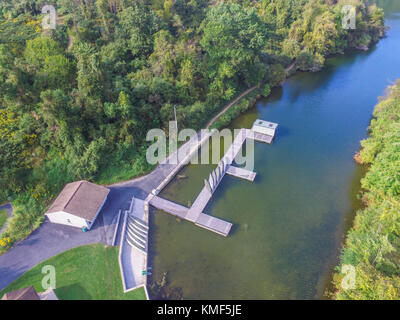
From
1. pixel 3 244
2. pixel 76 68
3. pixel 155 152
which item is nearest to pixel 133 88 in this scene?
pixel 76 68

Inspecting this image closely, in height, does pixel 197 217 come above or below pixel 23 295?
below

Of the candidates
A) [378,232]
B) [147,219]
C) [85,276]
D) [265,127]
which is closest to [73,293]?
[85,276]

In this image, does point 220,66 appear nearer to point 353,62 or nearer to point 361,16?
point 353,62

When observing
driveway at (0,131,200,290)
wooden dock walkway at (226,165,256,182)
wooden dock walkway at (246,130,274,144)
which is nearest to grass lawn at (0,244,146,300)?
driveway at (0,131,200,290)

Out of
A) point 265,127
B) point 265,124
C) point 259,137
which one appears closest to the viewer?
point 259,137

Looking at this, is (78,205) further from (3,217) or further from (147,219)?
(3,217)

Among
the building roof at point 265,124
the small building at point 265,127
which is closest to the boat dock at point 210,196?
the small building at point 265,127

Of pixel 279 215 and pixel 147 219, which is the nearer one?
pixel 147 219
